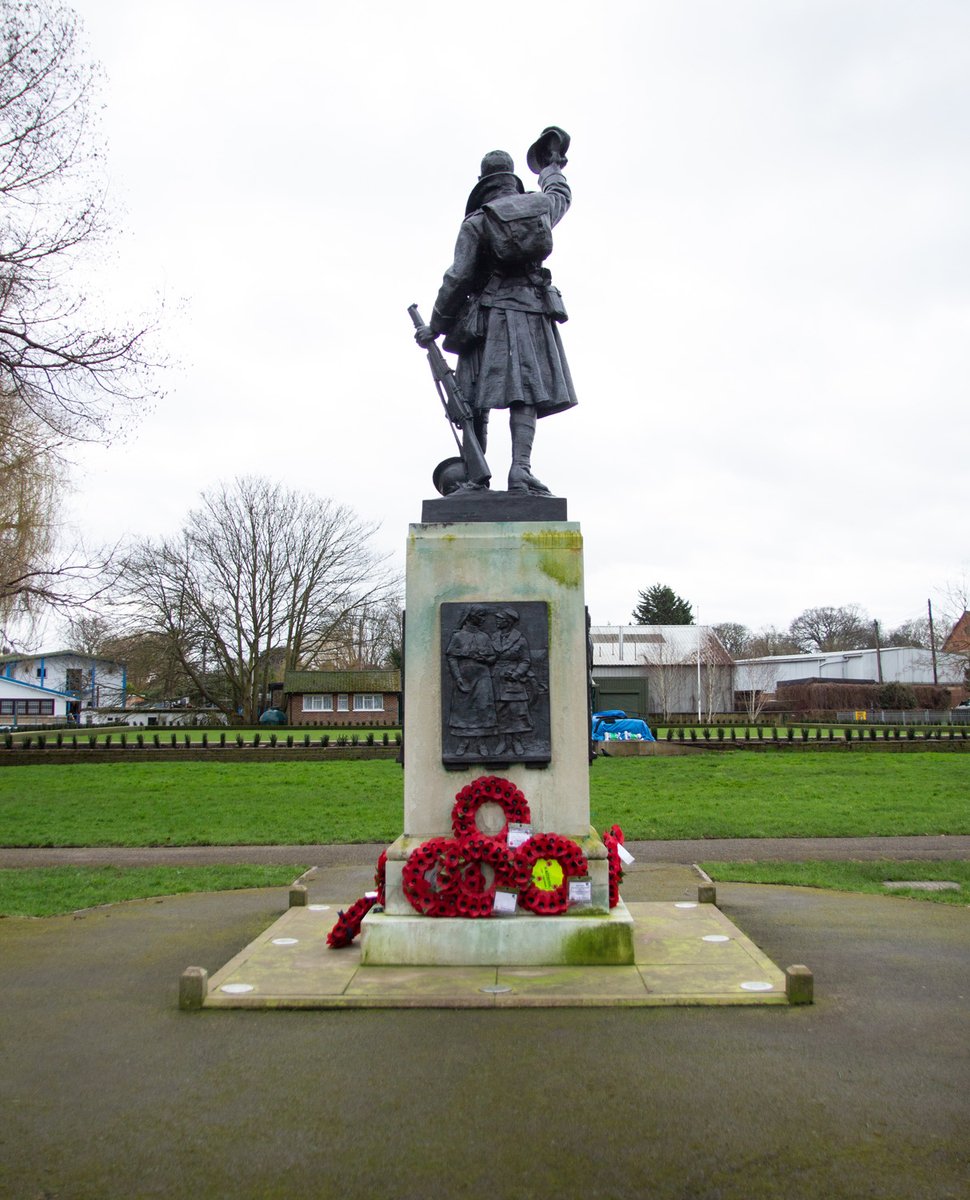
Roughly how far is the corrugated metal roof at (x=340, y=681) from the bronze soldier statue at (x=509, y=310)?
138ft

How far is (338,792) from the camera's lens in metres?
17.5

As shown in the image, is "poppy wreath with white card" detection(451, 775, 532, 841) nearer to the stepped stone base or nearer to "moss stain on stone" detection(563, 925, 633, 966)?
the stepped stone base

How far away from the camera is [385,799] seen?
650 inches

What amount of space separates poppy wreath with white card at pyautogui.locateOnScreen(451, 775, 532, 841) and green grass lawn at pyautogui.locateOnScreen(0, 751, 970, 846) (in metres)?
7.29

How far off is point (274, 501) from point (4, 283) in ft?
108

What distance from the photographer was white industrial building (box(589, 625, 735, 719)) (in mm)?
52812

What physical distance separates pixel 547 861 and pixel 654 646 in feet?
181

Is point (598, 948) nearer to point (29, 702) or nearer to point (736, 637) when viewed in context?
point (29, 702)

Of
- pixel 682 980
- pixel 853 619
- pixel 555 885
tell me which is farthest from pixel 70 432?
pixel 853 619

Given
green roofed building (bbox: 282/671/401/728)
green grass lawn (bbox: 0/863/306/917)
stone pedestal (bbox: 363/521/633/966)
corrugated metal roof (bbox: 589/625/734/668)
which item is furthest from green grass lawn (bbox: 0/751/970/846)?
corrugated metal roof (bbox: 589/625/734/668)

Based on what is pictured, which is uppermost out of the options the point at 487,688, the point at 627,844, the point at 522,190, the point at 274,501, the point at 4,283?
the point at 274,501

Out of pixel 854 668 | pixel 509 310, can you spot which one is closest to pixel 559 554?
pixel 509 310

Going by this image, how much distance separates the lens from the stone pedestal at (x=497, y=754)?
5.02m

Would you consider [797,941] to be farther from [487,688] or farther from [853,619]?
[853,619]
